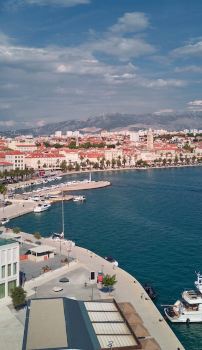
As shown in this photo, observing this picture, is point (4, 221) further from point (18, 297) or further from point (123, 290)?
point (18, 297)

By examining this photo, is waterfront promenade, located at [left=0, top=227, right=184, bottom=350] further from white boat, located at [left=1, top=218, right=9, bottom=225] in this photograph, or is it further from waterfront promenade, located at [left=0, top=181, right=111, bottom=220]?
waterfront promenade, located at [left=0, top=181, right=111, bottom=220]

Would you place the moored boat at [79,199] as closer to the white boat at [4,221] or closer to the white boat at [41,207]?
the white boat at [41,207]

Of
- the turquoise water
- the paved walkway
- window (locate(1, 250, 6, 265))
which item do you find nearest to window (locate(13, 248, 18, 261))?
window (locate(1, 250, 6, 265))

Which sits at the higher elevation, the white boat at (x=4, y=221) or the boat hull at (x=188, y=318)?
the white boat at (x=4, y=221)

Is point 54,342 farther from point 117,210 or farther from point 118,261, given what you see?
point 117,210

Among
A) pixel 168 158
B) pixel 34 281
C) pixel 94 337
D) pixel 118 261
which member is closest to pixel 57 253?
pixel 118 261

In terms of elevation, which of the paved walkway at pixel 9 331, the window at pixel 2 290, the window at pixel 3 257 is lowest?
the paved walkway at pixel 9 331

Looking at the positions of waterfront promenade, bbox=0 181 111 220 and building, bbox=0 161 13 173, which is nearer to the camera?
waterfront promenade, bbox=0 181 111 220

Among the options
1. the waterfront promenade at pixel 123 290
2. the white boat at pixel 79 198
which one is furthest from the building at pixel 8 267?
the white boat at pixel 79 198
